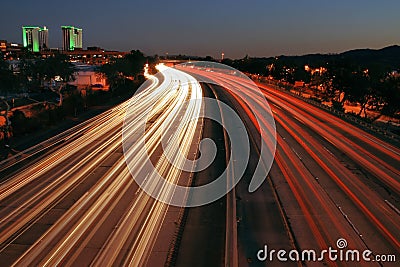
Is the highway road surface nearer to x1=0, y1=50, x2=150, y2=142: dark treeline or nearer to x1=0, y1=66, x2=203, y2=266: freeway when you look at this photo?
x1=0, y1=66, x2=203, y2=266: freeway

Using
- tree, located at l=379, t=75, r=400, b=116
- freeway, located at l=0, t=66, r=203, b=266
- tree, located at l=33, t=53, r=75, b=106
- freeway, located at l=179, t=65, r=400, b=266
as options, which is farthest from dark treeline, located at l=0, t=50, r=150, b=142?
tree, located at l=379, t=75, r=400, b=116

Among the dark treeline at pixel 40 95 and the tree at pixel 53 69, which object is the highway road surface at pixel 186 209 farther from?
the tree at pixel 53 69

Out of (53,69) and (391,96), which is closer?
(53,69)

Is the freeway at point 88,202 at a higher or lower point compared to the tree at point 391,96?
lower

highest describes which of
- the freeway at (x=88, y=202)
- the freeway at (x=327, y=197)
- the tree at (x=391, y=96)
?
the tree at (x=391, y=96)

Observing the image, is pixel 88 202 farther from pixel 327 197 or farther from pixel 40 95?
pixel 40 95

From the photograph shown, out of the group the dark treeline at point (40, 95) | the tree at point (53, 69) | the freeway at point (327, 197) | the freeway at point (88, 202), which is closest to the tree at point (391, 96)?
the freeway at point (327, 197)

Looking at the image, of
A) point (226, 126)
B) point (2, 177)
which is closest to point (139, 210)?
point (2, 177)

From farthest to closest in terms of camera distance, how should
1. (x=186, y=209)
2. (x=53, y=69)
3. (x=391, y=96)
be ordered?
(x=391, y=96), (x=53, y=69), (x=186, y=209)

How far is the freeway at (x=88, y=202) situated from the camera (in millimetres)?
11211

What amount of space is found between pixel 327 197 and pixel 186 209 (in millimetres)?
5853

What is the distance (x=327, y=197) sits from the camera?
15945 millimetres

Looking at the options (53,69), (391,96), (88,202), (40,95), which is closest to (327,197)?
(88,202)

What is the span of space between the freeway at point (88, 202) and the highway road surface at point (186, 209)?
0.16 feet
